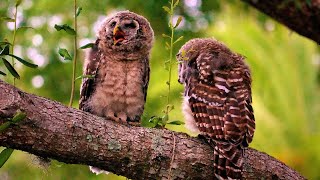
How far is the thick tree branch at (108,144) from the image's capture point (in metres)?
3.38

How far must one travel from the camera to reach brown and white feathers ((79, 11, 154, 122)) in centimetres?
457

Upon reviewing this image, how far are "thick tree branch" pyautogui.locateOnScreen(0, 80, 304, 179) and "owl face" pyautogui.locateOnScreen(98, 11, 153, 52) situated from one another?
36.3 inches

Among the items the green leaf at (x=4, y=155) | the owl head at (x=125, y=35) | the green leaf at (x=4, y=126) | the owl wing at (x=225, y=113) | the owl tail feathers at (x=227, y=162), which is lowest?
the owl tail feathers at (x=227, y=162)

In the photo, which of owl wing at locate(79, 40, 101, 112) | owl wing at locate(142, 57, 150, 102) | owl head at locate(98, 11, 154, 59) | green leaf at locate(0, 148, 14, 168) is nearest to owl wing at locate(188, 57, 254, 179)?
owl wing at locate(142, 57, 150, 102)

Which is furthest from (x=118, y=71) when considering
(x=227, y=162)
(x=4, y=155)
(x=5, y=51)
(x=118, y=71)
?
(x=4, y=155)

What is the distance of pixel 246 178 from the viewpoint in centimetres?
403

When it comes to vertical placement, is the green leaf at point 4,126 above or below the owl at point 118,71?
above

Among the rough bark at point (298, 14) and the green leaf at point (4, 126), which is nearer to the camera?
the green leaf at point (4, 126)

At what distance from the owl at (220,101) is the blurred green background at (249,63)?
3.31m

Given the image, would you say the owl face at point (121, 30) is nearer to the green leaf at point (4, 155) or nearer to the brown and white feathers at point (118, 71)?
the brown and white feathers at point (118, 71)

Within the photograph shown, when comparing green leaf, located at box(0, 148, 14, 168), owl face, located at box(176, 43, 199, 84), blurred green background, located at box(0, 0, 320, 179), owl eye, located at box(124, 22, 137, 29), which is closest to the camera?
green leaf, located at box(0, 148, 14, 168)

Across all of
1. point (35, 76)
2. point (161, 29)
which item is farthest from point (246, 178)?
point (35, 76)

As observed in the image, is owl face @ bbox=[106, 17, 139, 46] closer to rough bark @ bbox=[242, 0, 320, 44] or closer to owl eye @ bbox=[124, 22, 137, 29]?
owl eye @ bbox=[124, 22, 137, 29]

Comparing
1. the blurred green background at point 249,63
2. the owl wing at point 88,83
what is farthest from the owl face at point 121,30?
the blurred green background at point 249,63
